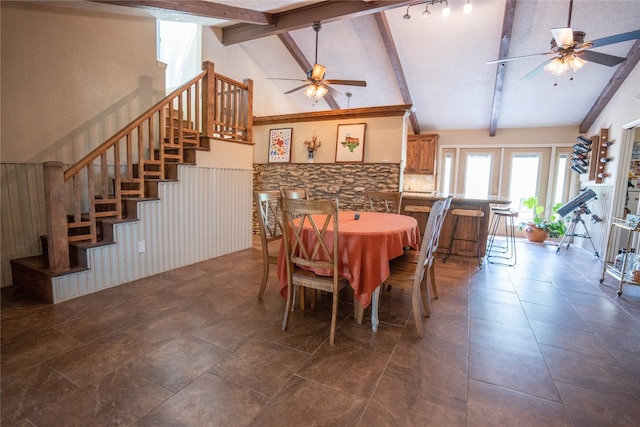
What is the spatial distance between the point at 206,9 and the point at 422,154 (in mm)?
5571

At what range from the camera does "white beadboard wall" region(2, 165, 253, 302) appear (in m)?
3.10

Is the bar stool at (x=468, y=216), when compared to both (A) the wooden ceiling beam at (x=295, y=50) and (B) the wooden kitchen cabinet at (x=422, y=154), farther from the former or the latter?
(A) the wooden ceiling beam at (x=295, y=50)

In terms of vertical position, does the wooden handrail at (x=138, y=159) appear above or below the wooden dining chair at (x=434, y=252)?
above

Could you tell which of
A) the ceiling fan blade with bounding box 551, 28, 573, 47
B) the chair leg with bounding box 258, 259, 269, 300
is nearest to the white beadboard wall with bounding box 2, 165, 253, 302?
the chair leg with bounding box 258, 259, 269, 300

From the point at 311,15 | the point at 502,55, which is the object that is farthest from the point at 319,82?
the point at 502,55

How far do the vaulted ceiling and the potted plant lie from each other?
1857mm

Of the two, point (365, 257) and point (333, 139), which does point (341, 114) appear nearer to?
point (333, 139)

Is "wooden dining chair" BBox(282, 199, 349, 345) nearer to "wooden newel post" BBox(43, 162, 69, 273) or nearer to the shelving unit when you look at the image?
"wooden newel post" BBox(43, 162, 69, 273)

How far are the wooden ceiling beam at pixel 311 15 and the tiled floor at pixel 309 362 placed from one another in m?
3.87

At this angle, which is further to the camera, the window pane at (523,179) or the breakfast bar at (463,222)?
the window pane at (523,179)

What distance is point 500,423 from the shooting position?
1.52 meters

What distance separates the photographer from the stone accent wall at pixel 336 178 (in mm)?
5438

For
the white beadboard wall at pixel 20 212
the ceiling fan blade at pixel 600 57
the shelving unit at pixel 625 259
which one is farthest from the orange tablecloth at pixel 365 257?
the white beadboard wall at pixel 20 212

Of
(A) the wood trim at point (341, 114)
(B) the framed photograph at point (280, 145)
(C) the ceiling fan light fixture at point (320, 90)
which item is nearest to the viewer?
(C) the ceiling fan light fixture at point (320, 90)
